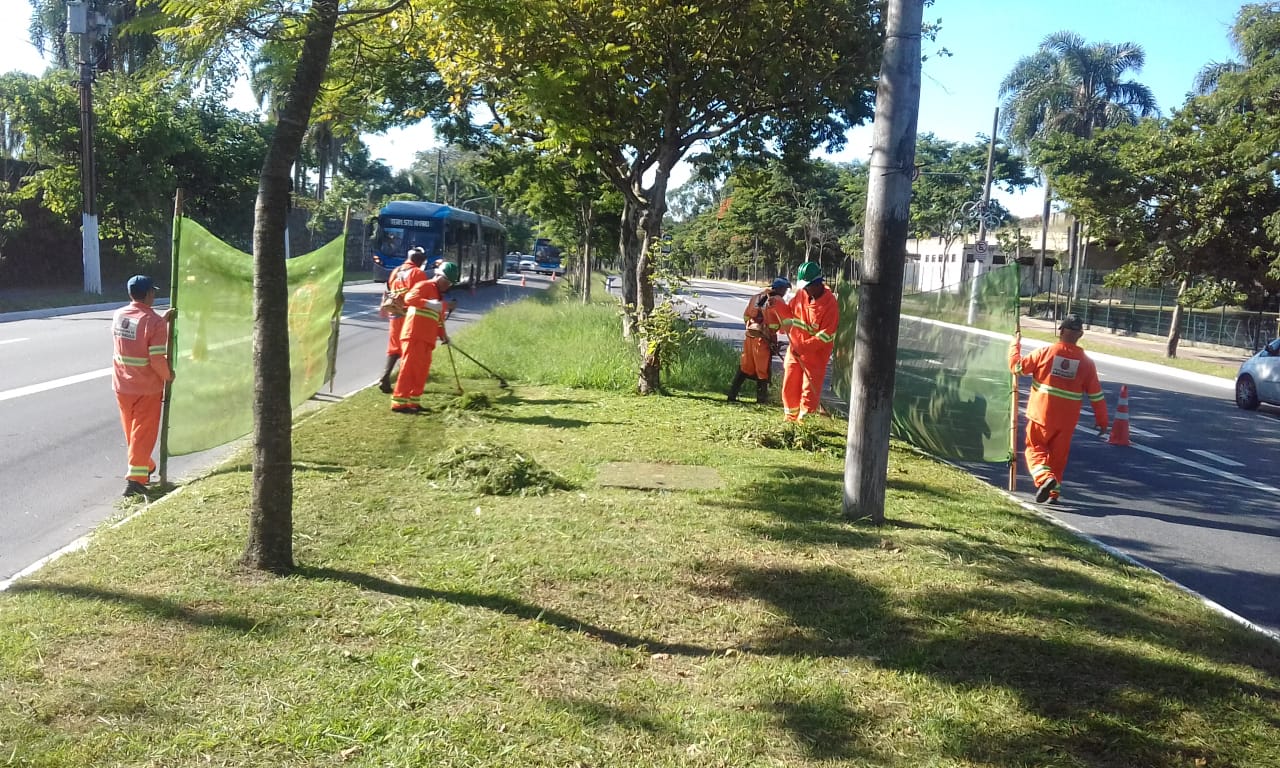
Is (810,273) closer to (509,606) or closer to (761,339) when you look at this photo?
(761,339)

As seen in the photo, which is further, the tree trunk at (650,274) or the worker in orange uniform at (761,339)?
the tree trunk at (650,274)

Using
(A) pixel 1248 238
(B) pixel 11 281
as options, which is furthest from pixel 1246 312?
(B) pixel 11 281

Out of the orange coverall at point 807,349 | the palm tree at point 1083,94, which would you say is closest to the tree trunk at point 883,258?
the orange coverall at point 807,349

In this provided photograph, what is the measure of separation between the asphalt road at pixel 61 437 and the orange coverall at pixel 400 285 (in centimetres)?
97

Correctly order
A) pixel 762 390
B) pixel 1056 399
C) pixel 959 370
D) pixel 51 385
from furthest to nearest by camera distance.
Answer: pixel 762 390 → pixel 51 385 → pixel 959 370 → pixel 1056 399

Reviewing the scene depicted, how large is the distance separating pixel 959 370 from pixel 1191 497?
2269 millimetres

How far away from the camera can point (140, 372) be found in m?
6.80

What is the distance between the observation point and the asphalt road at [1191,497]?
6398mm

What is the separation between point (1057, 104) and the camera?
43156mm

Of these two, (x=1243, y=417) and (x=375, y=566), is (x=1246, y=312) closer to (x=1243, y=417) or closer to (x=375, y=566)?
(x=1243, y=417)

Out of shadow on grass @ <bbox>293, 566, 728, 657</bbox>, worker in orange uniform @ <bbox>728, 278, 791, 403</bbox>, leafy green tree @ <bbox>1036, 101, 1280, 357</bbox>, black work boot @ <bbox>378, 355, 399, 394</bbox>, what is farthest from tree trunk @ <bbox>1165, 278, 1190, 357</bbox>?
shadow on grass @ <bbox>293, 566, 728, 657</bbox>

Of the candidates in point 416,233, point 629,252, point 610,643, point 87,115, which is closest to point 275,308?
point 610,643

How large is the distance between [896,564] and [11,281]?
102ft

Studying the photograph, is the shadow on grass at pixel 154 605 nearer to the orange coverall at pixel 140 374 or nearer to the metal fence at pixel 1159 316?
the orange coverall at pixel 140 374
